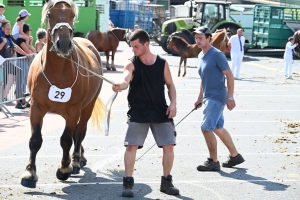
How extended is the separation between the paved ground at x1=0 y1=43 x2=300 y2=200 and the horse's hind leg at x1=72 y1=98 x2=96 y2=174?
136mm

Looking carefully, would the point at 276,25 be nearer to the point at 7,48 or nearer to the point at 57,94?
the point at 7,48

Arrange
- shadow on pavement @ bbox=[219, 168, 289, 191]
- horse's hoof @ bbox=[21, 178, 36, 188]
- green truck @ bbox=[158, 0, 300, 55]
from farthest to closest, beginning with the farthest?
green truck @ bbox=[158, 0, 300, 55]
shadow on pavement @ bbox=[219, 168, 289, 191]
horse's hoof @ bbox=[21, 178, 36, 188]

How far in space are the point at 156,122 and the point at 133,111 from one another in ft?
0.98

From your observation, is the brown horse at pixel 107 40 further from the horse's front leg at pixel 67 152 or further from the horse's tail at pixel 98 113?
the horse's front leg at pixel 67 152

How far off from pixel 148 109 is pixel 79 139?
203 centimetres

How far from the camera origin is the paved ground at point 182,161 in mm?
7883

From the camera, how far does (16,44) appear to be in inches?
634

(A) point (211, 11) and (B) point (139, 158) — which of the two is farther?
(A) point (211, 11)

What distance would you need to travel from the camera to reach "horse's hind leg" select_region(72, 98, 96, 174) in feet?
29.3

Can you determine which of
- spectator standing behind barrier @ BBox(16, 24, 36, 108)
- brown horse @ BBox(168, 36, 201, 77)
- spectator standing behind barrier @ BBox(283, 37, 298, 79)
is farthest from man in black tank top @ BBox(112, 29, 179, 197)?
brown horse @ BBox(168, 36, 201, 77)

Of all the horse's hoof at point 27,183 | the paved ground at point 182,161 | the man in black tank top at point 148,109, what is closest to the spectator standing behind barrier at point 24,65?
the paved ground at point 182,161

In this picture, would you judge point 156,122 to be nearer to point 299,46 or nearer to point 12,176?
point 12,176

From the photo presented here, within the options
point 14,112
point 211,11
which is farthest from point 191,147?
point 211,11

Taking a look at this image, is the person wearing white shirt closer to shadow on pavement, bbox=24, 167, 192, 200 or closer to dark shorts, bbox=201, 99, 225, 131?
dark shorts, bbox=201, 99, 225, 131
